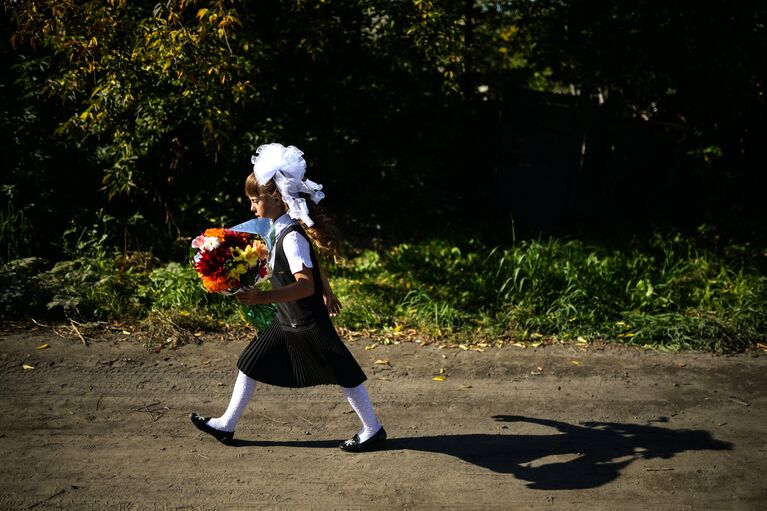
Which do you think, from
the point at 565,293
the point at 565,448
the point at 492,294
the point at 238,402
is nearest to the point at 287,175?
the point at 238,402

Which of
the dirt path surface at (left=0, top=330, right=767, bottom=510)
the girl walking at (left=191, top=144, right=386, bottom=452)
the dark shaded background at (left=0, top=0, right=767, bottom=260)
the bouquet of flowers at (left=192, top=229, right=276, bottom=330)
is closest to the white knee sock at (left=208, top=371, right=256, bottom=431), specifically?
the girl walking at (left=191, top=144, right=386, bottom=452)

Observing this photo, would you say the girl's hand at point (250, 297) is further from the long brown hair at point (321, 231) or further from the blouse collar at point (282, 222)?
the long brown hair at point (321, 231)

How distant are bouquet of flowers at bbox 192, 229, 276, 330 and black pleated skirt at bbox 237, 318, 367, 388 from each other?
427 mm

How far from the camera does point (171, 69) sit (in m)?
5.45

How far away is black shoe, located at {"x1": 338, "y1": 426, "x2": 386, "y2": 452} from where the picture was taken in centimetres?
379

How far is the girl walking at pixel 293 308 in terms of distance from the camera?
3441mm

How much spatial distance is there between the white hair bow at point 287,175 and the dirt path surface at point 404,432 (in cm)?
135

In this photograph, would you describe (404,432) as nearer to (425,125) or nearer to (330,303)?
(330,303)

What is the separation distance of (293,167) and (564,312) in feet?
10.8

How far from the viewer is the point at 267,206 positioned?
352 cm

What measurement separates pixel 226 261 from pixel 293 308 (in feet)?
1.68

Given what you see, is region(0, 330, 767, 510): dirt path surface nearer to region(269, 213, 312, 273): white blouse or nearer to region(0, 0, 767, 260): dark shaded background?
region(269, 213, 312, 273): white blouse

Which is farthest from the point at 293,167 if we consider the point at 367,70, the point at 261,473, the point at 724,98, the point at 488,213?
the point at 724,98

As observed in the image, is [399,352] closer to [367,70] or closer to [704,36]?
[367,70]
